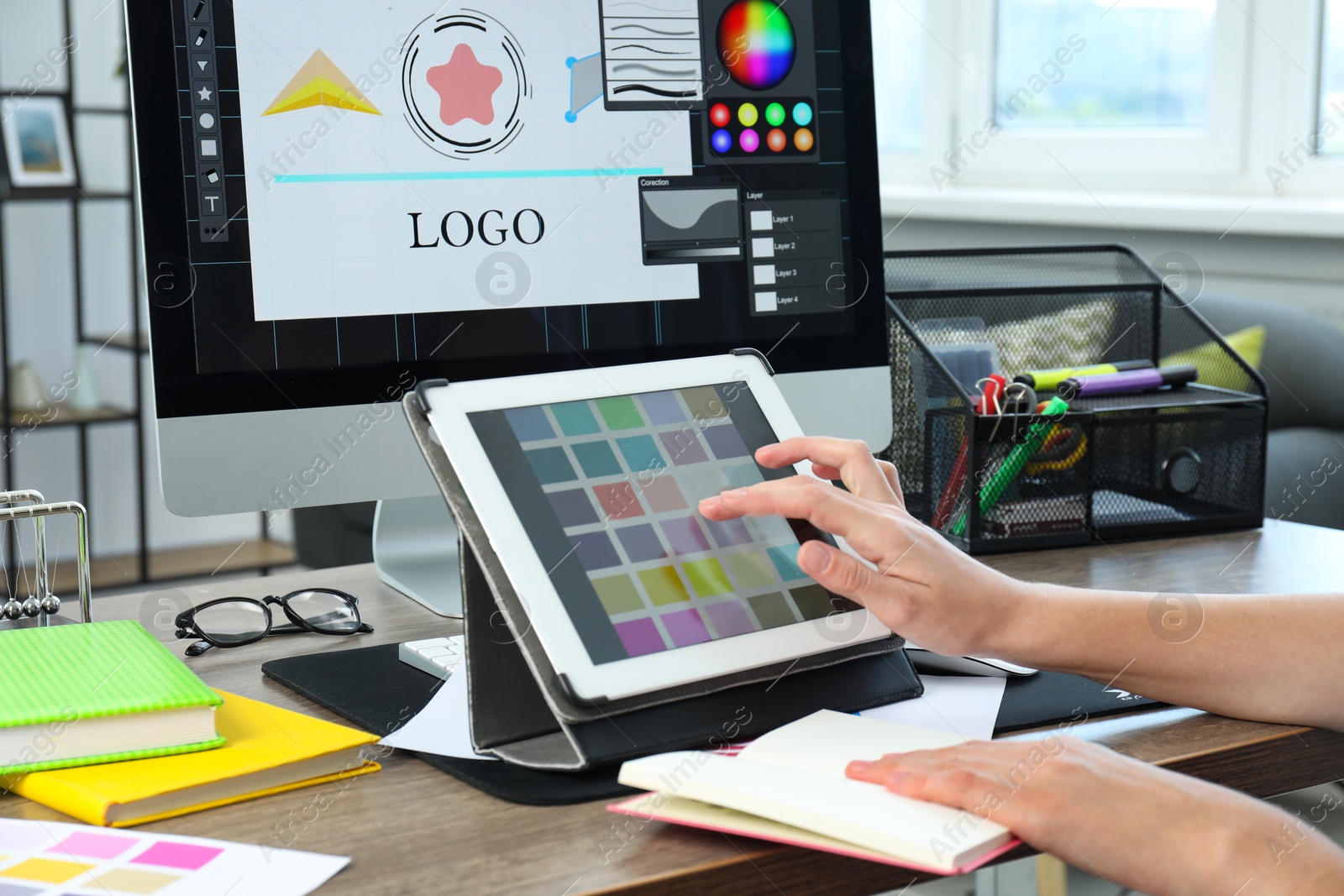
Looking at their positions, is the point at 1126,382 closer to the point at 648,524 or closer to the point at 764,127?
the point at 764,127

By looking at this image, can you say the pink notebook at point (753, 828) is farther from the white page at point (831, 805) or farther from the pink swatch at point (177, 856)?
the pink swatch at point (177, 856)

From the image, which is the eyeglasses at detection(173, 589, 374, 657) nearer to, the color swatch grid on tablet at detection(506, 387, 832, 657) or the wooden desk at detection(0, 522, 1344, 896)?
the wooden desk at detection(0, 522, 1344, 896)

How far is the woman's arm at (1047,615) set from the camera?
0.66 meters

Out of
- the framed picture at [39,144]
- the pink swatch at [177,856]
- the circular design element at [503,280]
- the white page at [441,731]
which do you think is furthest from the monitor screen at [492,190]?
the framed picture at [39,144]

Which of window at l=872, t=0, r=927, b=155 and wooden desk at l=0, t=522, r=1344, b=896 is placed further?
window at l=872, t=0, r=927, b=155

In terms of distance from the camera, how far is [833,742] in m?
0.61

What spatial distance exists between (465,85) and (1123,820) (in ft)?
2.10

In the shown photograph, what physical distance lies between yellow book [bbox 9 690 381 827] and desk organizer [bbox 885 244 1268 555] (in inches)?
24.5

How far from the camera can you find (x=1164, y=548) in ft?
3.57

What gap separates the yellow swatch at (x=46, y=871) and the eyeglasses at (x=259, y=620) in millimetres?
352

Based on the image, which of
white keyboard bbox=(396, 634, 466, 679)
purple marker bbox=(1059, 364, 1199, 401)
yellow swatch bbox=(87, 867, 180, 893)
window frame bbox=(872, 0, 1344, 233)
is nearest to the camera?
yellow swatch bbox=(87, 867, 180, 893)

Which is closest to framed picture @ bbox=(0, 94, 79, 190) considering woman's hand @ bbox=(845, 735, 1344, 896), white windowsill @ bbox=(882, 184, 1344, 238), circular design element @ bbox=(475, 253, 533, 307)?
white windowsill @ bbox=(882, 184, 1344, 238)

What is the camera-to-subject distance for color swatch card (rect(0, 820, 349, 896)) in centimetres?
49

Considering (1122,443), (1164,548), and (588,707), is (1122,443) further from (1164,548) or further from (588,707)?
(588,707)
